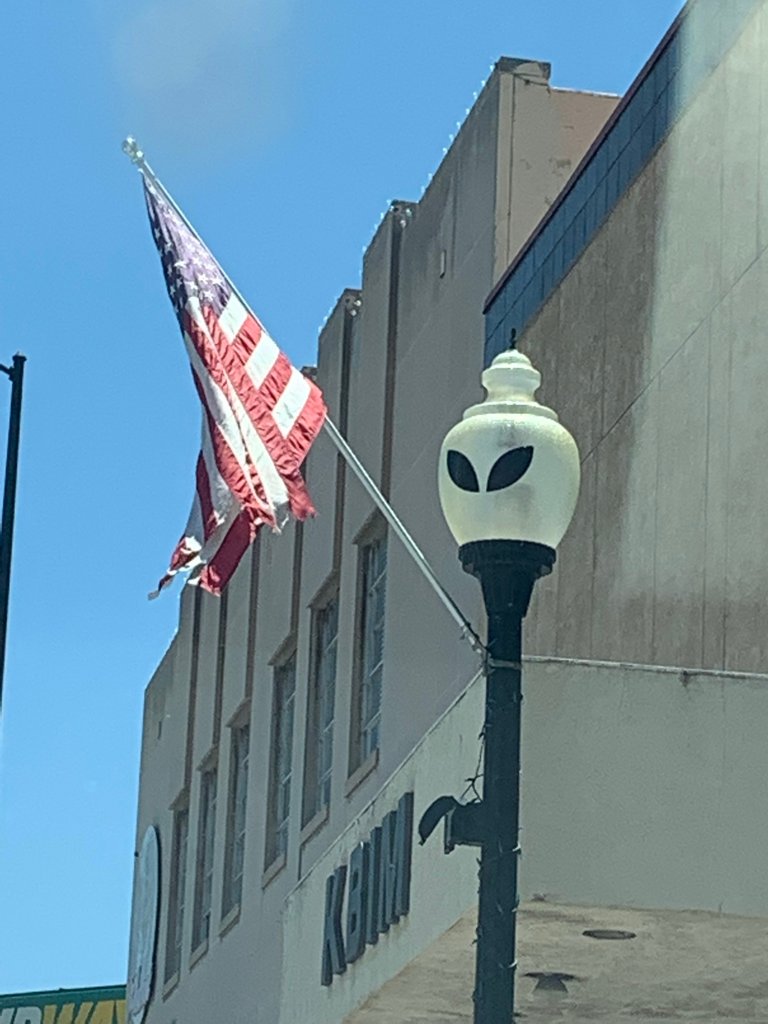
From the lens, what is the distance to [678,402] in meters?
19.2

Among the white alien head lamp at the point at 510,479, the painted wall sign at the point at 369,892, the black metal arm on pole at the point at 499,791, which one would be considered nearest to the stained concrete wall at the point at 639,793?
the painted wall sign at the point at 369,892

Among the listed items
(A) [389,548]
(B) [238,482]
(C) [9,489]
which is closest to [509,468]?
(B) [238,482]

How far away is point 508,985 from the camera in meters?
9.96

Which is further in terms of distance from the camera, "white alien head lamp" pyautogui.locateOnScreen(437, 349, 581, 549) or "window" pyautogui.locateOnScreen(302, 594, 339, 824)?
"window" pyautogui.locateOnScreen(302, 594, 339, 824)

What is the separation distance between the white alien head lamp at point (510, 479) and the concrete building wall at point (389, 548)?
11962 mm

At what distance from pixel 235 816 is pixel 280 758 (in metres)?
2.85

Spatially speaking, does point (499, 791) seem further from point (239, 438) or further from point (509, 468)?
point (239, 438)

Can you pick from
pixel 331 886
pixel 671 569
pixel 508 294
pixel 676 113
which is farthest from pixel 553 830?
pixel 508 294

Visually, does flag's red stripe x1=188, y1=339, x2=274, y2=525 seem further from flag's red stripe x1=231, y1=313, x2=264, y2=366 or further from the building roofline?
the building roofline

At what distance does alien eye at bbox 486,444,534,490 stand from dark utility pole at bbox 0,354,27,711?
1081cm

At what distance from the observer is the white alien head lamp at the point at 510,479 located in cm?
1038

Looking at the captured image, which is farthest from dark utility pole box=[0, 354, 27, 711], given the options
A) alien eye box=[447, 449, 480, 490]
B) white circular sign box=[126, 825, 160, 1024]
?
white circular sign box=[126, 825, 160, 1024]

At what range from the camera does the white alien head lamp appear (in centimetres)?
1038

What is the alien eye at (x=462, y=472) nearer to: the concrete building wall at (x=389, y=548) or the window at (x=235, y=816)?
the concrete building wall at (x=389, y=548)
